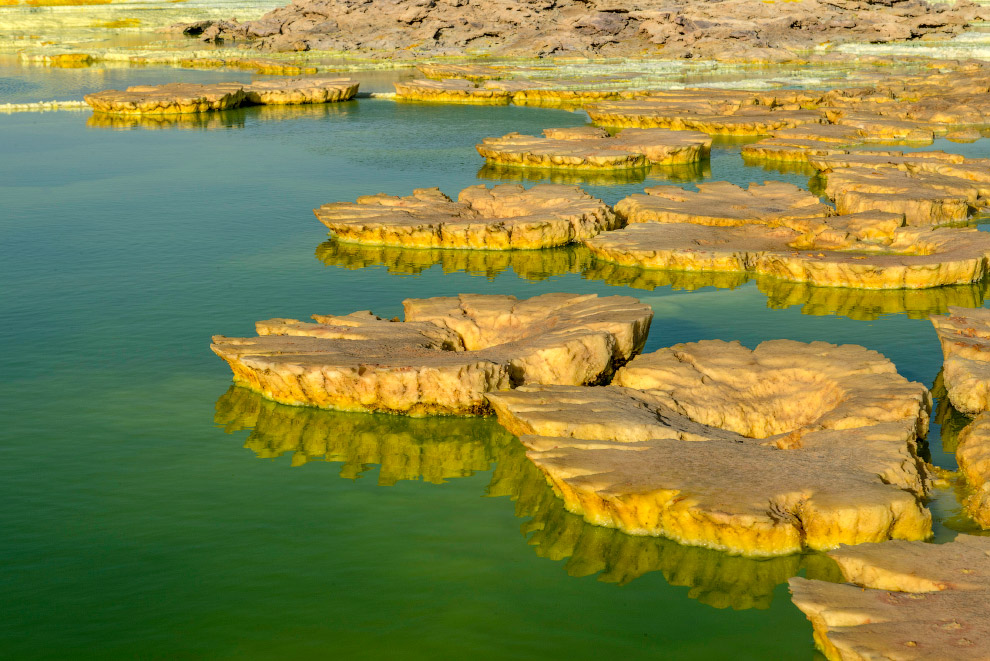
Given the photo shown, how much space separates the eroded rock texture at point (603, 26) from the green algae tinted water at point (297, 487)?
30848mm

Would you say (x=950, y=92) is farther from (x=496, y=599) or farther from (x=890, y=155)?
(x=496, y=599)

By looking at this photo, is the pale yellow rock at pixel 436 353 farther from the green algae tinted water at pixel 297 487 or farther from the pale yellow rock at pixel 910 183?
the pale yellow rock at pixel 910 183

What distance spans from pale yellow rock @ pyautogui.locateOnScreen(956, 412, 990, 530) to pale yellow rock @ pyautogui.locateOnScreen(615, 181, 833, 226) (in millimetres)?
7066

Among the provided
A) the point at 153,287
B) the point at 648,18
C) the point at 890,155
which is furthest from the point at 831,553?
the point at 648,18

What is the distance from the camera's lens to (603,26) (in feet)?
146

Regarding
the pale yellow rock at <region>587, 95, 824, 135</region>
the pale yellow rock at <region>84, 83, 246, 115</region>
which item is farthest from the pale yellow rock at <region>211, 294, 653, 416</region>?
the pale yellow rock at <region>84, 83, 246, 115</region>

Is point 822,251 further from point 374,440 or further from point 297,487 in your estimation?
point 297,487

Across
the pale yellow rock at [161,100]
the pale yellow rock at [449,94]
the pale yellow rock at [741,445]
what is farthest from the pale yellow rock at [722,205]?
the pale yellow rock at [161,100]

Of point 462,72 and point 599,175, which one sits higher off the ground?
point 462,72

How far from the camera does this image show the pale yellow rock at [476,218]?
14.6m

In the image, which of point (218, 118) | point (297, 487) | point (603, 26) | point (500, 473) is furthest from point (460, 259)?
point (603, 26)

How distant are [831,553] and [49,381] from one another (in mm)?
7320

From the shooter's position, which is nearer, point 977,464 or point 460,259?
point 977,464

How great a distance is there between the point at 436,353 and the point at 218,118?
1988 centimetres
